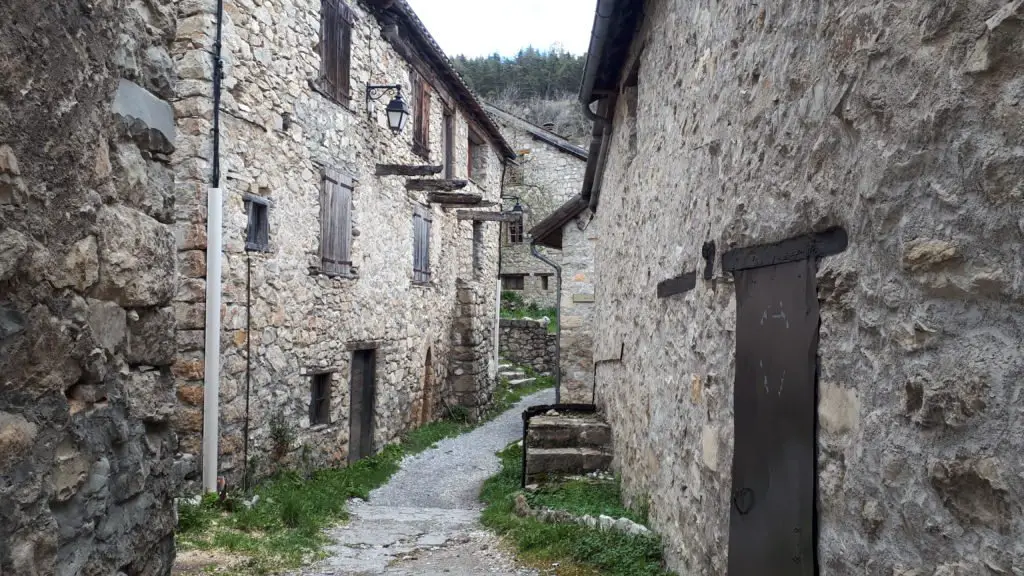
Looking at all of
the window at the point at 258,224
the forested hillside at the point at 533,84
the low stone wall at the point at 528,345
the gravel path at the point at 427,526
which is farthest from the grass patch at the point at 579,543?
the forested hillside at the point at 533,84

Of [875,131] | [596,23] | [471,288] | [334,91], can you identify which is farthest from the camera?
[471,288]

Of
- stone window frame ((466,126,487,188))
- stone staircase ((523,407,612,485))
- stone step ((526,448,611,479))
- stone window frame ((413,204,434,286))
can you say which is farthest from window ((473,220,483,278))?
stone step ((526,448,611,479))

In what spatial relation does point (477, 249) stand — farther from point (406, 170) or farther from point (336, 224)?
point (336, 224)

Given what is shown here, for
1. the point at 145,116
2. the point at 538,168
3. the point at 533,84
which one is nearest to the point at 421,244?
the point at 145,116

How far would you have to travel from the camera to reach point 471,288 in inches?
577

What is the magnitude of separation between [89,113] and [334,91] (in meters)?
7.17

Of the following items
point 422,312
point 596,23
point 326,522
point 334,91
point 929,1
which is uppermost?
point 334,91

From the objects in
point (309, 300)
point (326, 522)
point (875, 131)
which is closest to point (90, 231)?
point (875, 131)

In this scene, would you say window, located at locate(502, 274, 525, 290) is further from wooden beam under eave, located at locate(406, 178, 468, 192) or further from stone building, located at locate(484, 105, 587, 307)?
wooden beam under eave, located at locate(406, 178, 468, 192)

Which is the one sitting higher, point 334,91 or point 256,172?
point 334,91

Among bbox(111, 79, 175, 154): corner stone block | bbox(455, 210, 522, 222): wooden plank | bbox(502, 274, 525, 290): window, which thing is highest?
bbox(455, 210, 522, 222): wooden plank

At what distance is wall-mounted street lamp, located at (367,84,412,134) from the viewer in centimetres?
970

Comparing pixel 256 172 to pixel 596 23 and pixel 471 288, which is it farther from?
pixel 471 288

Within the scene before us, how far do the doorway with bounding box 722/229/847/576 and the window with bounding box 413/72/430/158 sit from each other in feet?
30.5
